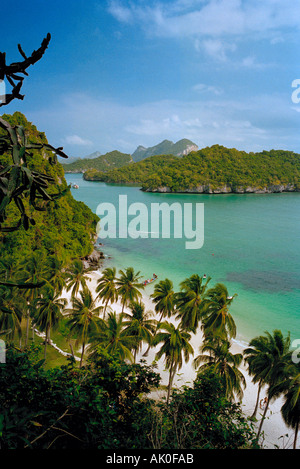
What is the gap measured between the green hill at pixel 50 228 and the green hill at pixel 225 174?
363 feet

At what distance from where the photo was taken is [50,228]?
116 ft

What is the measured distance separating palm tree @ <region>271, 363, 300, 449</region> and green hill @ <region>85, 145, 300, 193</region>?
146273 millimetres

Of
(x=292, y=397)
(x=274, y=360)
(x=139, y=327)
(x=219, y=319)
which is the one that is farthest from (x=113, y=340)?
(x=292, y=397)

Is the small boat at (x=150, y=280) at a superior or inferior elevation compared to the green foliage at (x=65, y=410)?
inferior

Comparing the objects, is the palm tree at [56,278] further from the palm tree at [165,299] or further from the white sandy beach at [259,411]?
the white sandy beach at [259,411]

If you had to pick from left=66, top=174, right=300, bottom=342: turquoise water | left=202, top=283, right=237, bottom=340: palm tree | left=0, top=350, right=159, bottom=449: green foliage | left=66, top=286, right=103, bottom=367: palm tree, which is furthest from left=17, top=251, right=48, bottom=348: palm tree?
left=66, top=174, right=300, bottom=342: turquoise water

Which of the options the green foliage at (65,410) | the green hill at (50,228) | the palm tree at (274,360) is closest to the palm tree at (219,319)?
the palm tree at (274,360)

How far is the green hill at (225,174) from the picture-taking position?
15688 cm

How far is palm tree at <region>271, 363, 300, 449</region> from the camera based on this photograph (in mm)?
12552

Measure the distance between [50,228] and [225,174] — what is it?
141m

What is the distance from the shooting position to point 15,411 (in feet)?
13.5

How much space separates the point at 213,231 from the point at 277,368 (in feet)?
185

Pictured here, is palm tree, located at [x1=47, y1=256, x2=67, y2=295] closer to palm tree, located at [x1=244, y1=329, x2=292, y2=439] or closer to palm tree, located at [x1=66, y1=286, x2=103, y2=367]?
palm tree, located at [x1=66, y1=286, x2=103, y2=367]
